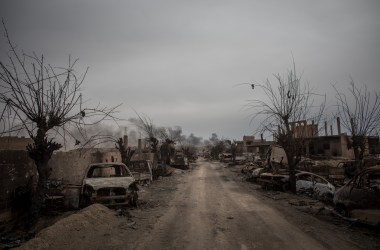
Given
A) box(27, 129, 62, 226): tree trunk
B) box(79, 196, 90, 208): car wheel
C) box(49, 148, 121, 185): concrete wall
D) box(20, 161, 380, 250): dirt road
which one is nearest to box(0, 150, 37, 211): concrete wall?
box(27, 129, 62, 226): tree trunk

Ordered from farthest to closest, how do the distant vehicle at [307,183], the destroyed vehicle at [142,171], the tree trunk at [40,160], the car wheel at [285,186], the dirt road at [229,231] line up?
the destroyed vehicle at [142,171] → the car wheel at [285,186] → the distant vehicle at [307,183] → the tree trunk at [40,160] → the dirt road at [229,231]

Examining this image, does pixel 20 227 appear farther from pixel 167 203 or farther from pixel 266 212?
pixel 266 212

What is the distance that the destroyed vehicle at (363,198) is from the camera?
8748 millimetres

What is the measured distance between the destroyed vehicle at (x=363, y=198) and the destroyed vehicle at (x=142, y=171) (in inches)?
567

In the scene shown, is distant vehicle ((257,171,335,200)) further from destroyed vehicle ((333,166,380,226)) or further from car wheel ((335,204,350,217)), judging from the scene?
destroyed vehicle ((333,166,380,226))

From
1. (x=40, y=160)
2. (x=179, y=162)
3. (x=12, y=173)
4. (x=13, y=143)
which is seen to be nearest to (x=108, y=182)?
(x=40, y=160)

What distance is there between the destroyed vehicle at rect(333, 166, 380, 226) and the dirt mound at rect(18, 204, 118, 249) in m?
7.01

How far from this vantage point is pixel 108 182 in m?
11.9

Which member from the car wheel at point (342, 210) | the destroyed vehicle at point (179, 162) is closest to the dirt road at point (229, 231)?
the car wheel at point (342, 210)

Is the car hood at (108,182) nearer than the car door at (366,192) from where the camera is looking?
No

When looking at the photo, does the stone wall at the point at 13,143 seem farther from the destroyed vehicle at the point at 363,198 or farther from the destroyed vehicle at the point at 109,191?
the destroyed vehicle at the point at 363,198

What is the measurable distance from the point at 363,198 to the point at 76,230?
8.05 meters

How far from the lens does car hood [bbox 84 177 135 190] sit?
38.3 ft

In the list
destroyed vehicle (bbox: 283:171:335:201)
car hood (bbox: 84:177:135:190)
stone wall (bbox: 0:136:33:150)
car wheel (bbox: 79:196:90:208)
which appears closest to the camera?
car wheel (bbox: 79:196:90:208)
